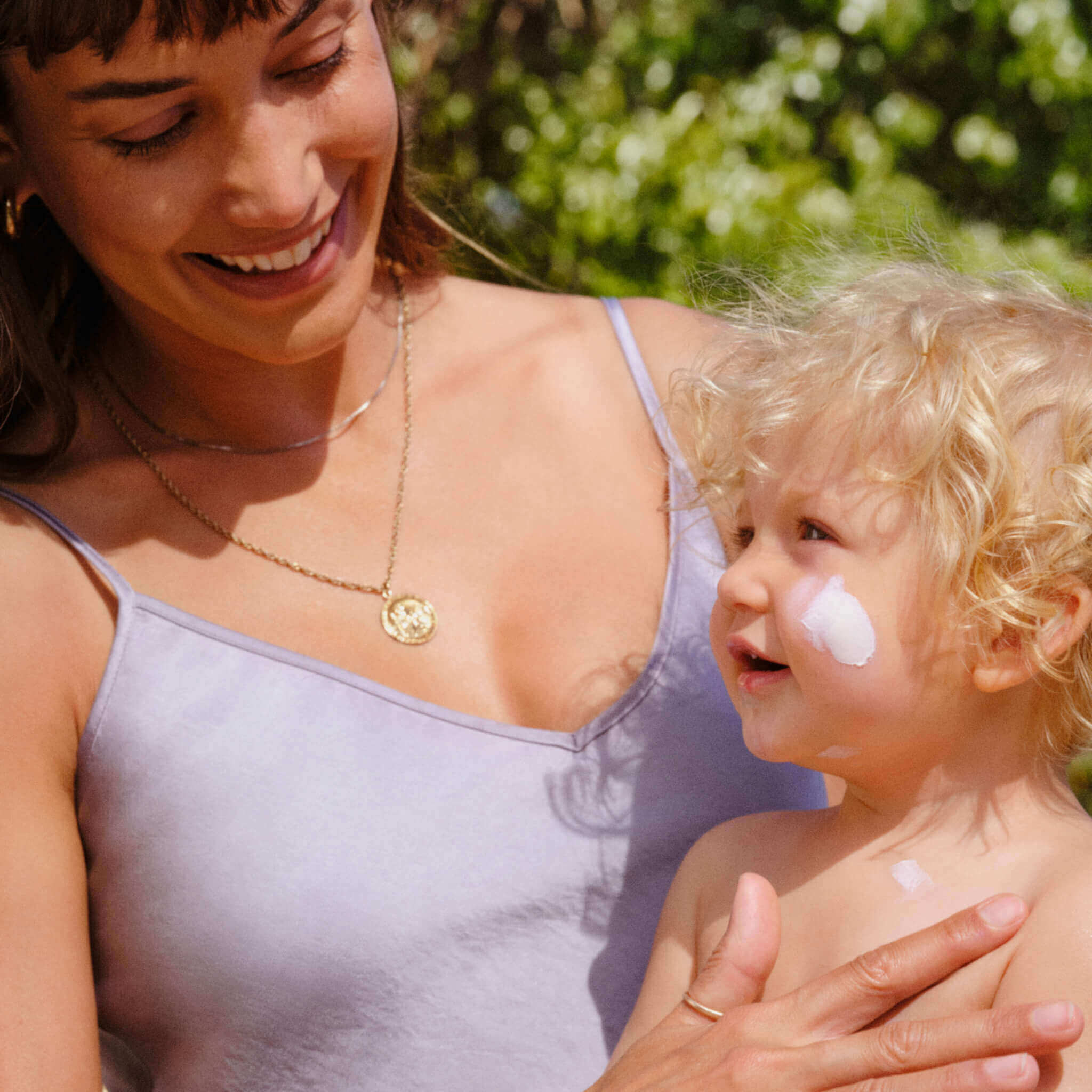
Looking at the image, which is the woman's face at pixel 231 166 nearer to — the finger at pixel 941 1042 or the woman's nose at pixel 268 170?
the woman's nose at pixel 268 170

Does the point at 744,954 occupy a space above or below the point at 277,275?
below

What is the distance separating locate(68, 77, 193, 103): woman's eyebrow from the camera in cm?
157

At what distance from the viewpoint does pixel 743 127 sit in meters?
3.98

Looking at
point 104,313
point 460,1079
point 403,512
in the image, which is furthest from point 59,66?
point 460,1079

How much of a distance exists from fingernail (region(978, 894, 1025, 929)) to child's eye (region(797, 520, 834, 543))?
0.42 metres

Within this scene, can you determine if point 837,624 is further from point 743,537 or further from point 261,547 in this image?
point 261,547

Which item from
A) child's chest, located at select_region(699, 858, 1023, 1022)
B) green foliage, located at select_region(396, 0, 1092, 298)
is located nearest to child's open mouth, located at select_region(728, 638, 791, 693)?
child's chest, located at select_region(699, 858, 1023, 1022)

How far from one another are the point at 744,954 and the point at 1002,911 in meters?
0.29

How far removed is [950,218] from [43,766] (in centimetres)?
352

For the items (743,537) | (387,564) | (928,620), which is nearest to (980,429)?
(928,620)

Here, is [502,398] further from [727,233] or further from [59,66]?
[727,233]

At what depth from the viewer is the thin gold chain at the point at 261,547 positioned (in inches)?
75.9

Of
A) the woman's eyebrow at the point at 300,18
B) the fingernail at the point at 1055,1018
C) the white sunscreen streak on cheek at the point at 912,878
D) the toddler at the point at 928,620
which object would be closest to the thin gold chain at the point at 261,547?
the toddler at the point at 928,620

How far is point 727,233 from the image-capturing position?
11.9 ft
